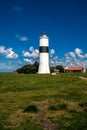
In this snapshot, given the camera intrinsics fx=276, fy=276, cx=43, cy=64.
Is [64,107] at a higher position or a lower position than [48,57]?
lower

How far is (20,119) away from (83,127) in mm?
3801

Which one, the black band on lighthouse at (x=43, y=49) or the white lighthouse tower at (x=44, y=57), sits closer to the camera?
the white lighthouse tower at (x=44, y=57)

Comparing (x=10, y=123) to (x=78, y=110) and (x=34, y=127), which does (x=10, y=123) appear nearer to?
(x=34, y=127)

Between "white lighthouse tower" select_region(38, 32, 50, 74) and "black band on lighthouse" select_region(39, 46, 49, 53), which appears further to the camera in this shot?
"black band on lighthouse" select_region(39, 46, 49, 53)

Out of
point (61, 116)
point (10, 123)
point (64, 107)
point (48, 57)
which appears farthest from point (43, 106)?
point (48, 57)

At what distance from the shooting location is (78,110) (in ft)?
58.1

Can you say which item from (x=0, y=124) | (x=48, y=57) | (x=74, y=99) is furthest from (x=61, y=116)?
(x=48, y=57)

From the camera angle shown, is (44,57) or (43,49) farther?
(43,49)

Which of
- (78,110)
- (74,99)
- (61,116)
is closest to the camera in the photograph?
(61,116)

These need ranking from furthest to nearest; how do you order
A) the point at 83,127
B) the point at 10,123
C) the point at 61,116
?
the point at 61,116 < the point at 10,123 < the point at 83,127

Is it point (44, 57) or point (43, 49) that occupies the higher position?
point (43, 49)

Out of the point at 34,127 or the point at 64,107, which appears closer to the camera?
the point at 34,127

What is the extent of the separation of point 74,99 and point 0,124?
30.1 ft

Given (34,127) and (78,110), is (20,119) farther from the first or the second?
(78,110)
